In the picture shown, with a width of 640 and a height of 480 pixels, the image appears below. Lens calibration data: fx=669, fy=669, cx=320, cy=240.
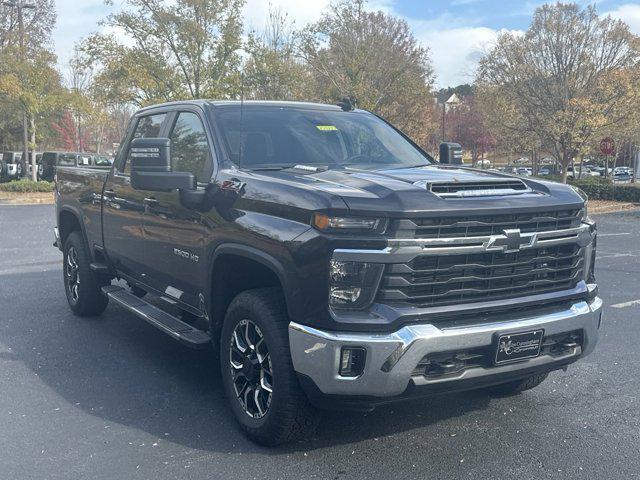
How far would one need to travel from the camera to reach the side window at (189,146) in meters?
4.61

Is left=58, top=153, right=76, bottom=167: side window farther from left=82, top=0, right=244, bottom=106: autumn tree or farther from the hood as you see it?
the hood

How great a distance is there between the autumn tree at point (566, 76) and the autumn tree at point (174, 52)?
31.9 ft

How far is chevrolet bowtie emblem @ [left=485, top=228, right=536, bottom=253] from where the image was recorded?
350 cm

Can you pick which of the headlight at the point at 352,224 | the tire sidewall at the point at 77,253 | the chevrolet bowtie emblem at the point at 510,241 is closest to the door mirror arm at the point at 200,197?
the headlight at the point at 352,224

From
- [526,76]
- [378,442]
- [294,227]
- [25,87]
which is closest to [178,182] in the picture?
[294,227]

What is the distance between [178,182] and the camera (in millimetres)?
4160

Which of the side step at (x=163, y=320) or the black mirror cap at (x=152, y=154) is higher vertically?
the black mirror cap at (x=152, y=154)

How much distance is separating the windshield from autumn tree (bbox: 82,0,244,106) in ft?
61.7

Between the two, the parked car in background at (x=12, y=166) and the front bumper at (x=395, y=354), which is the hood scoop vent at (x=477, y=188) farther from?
the parked car in background at (x=12, y=166)

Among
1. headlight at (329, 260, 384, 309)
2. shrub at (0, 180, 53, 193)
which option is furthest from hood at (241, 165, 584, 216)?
shrub at (0, 180, 53, 193)

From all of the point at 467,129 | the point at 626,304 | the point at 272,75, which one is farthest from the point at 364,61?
the point at 467,129

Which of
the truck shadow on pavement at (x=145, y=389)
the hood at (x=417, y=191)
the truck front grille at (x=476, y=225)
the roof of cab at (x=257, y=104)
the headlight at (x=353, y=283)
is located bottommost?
the truck shadow on pavement at (x=145, y=389)

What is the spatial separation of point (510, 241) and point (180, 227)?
7.23 ft

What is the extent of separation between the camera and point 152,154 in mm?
4246
